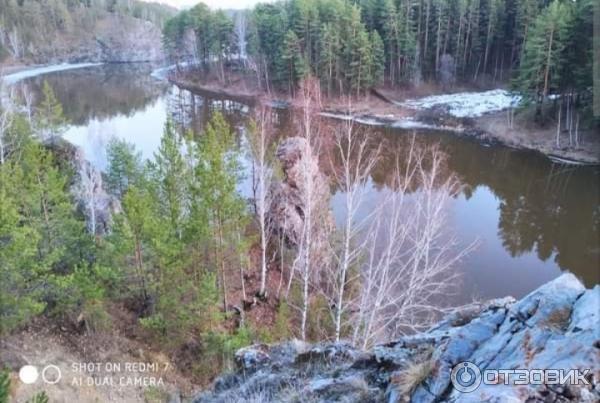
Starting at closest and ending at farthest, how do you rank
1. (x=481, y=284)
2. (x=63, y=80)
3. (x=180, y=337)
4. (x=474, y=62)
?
1. (x=180, y=337)
2. (x=481, y=284)
3. (x=474, y=62)
4. (x=63, y=80)

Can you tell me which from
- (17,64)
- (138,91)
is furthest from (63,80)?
(17,64)

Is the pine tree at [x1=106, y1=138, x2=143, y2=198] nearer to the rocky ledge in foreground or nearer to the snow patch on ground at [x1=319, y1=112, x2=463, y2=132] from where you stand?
the rocky ledge in foreground

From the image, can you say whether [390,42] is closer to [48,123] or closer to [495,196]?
[495,196]

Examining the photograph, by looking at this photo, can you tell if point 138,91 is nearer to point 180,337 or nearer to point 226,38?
point 226,38

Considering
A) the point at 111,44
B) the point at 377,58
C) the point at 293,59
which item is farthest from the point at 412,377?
the point at 111,44

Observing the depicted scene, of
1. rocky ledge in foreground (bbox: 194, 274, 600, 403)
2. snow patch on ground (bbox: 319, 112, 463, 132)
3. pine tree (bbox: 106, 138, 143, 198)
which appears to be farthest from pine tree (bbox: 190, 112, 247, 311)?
snow patch on ground (bbox: 319, 112, 463, 132)

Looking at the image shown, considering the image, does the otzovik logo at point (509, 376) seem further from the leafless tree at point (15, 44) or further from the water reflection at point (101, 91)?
the leafless tree at point (15, 44)

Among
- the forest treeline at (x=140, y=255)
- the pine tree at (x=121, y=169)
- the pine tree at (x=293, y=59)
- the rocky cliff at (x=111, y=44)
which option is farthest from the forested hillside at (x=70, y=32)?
the forest treeline at (x=140, y=255)
